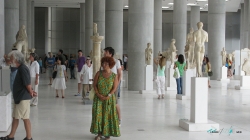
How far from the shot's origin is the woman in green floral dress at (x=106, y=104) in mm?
8062

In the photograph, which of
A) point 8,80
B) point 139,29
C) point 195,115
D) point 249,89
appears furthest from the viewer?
point 249,89

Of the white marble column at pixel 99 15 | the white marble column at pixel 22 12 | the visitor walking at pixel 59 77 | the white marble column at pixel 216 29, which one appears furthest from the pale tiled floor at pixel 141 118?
the white marble column at pixel 22 12

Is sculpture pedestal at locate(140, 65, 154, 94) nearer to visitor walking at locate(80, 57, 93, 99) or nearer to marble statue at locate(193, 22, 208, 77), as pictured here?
visitor walking at locate(80, 57, 93, 99)

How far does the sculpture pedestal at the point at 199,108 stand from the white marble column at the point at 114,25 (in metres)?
18.7

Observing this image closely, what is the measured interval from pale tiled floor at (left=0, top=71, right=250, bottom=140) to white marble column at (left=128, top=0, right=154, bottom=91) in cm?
343

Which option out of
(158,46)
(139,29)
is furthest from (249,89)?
(158,46)

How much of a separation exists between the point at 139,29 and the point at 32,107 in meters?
8.07

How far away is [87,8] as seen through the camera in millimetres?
40375

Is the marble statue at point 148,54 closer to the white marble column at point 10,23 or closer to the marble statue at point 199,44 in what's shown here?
the marble statue at point 199,44

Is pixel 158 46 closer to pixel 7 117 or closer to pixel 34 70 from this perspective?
pixel 34 70

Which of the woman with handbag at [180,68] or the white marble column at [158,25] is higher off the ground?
the white marble column at [158,25]

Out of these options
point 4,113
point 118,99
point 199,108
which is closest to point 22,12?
point 118,99

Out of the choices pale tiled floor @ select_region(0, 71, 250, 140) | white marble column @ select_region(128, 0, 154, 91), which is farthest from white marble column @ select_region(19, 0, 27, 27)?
pale tiled floor @ select_region(0, 71, 250, 140)

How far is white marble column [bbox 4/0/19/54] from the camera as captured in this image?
24.2 m
